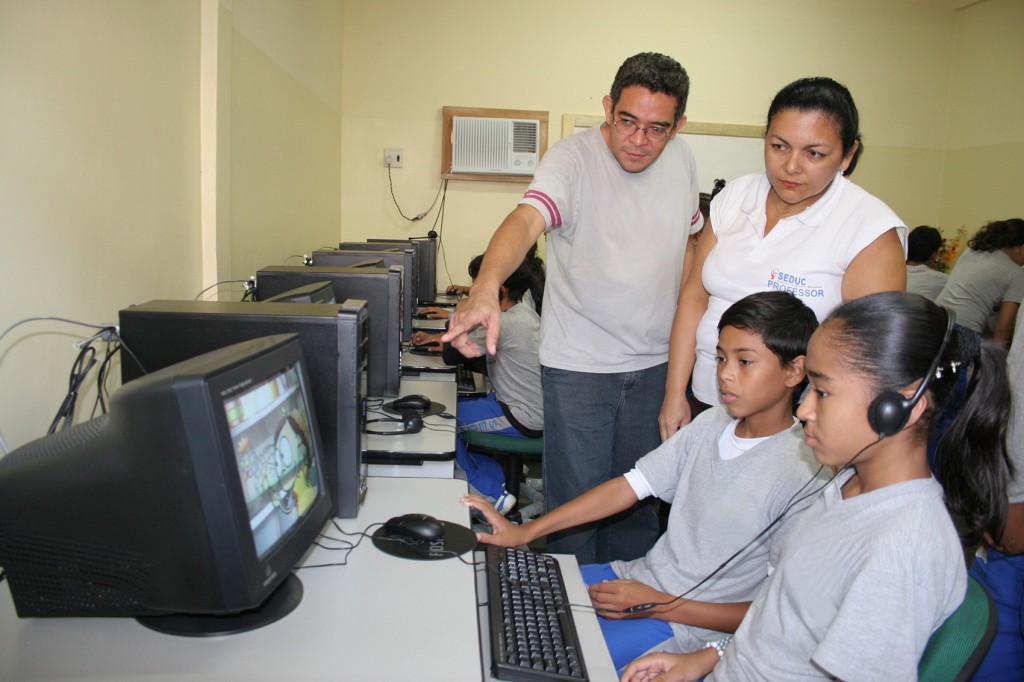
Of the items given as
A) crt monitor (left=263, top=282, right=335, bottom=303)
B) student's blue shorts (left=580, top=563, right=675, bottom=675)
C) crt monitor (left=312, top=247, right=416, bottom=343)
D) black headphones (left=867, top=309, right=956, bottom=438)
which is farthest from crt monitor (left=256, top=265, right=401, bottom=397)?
black headphones (left=867, top=309, right=956, bottom=438)

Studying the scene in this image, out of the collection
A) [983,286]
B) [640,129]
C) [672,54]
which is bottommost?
[983,286]

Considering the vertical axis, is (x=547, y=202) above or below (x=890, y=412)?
above

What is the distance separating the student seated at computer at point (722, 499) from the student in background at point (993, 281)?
3.26 meters

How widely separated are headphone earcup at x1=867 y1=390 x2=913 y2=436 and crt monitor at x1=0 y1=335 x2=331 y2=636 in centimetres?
82

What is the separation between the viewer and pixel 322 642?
1.02 meters

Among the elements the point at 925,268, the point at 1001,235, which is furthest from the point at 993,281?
the point at 925,268

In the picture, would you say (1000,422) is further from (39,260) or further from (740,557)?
(39,260)

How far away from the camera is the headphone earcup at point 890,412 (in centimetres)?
98

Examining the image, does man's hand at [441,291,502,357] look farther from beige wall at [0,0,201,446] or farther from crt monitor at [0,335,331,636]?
→ beige wall at [0,0,201,446]

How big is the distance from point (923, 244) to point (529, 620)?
4.66m

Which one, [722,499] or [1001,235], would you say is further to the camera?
[1001,235]

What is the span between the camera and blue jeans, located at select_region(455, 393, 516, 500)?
287cm

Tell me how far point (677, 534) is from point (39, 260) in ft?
4.66

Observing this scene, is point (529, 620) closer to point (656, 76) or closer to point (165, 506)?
point (165, 506)
